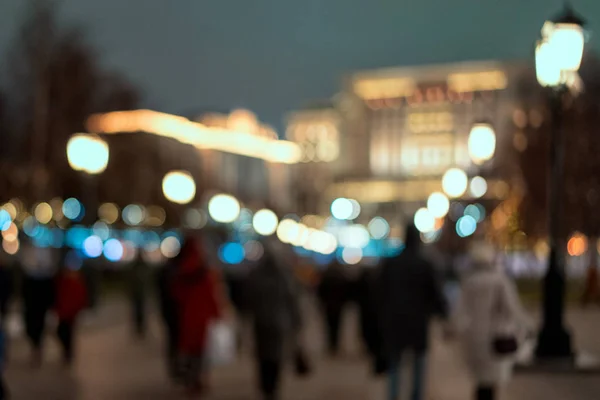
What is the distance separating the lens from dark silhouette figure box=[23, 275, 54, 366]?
55.4ft

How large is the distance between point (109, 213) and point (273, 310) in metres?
56.0

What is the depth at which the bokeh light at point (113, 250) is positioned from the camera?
54706 millimetres

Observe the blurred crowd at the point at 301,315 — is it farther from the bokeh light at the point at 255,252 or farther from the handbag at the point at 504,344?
the bokeh light at the point at 255,252

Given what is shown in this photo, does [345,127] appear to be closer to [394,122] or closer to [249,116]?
[394,122]

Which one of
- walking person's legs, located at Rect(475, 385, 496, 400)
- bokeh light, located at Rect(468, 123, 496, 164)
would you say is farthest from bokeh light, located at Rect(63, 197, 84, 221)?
walking person's legs, located at Rect(475, 385, 496, 400)

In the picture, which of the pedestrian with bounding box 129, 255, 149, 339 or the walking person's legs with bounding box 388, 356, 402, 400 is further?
the pedestrian with bounding box 129, 255, 149, 339

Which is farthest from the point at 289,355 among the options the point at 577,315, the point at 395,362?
the point at 577,315

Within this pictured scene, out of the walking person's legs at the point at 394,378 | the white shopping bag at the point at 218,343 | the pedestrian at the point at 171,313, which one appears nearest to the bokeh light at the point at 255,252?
the white shopping bag at the point at 218,343

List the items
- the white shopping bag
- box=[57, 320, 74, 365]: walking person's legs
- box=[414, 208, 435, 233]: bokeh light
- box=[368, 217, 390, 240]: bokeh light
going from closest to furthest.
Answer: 1. the white shopping bag
2. box=[57, 320, 74, 365]: walking person's legs
3. box=[414, 208, 435, 233]: bokeh light
4. box=[368, 217, 390, 240]: bokeh light

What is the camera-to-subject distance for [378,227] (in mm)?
110812

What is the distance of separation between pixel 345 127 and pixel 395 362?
134 meters

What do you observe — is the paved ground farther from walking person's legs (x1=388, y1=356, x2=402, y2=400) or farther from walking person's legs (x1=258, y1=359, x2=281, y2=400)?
walking person's legs (x1=388, y1=356, x2=402, y2=400)

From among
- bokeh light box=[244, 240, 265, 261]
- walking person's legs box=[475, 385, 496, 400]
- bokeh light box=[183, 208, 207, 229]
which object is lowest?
walking person's legs box=[475, 385, 496, 400]

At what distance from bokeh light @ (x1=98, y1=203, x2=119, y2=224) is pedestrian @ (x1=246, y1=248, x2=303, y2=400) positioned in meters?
52.1
